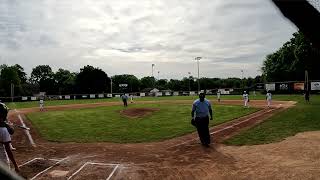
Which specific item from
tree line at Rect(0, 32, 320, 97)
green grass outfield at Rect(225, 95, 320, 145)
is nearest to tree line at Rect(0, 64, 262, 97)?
tree line at Rect(0, 32, 320, 97)

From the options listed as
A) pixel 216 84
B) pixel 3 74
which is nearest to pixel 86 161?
pixel 3 74

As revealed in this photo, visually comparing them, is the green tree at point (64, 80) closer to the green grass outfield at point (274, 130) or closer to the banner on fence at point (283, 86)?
the banner on fence at point (283, 86)

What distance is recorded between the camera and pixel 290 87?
2751 inches

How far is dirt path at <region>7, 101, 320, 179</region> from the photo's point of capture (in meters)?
11.4

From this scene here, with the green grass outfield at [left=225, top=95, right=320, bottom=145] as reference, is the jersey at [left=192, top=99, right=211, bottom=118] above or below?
above

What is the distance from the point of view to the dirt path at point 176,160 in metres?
11.4

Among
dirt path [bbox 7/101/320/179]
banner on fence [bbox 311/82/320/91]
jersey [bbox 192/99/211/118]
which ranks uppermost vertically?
banner on fence [bbox 311/82/320/91]

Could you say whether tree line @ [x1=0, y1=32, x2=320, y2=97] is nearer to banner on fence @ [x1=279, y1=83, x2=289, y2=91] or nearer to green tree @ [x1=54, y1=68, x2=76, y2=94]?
green tree @ [x1=54, y1=68, x2=76, y2=94]

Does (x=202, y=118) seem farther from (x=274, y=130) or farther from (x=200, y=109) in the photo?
(x=274, y=130)

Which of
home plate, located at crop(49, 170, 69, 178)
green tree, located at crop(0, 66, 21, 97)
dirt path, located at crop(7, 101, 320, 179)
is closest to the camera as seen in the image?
dirt path, located at crop(7, 101, 320, 179)

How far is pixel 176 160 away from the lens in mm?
13500

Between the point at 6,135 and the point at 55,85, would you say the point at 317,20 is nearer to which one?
the point at 6,135

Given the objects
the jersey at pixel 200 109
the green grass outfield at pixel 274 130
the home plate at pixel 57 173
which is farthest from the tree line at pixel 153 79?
the home plate at pixel 57 173

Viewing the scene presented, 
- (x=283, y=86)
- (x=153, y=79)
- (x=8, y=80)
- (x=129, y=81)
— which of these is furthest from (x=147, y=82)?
(x=283, y=86)
